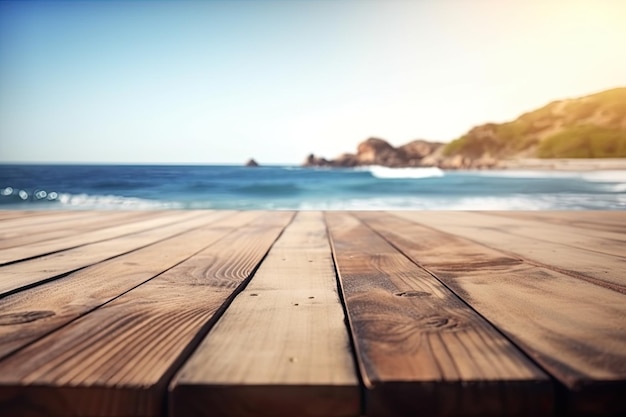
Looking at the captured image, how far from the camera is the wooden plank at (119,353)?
35 cm

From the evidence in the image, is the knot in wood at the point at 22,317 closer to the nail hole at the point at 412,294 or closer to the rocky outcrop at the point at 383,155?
the nail hole at the point at 412,294

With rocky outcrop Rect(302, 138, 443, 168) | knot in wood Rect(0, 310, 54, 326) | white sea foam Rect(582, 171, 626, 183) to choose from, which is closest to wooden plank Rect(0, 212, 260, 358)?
knot in wood Rect(0, 310, 54, 326)

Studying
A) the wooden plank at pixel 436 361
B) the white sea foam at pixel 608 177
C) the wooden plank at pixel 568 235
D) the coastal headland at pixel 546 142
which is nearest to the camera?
the wooden plank at pixel 436 361

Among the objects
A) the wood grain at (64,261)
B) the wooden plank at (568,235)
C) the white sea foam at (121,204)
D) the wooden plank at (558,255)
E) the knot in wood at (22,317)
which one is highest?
the knot in wood at (22,317)

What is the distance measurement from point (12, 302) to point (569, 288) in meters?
0.86

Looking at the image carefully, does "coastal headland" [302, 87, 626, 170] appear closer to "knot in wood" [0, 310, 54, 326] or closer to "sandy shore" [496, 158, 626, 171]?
"sandy shore" [496, 158, 626, 171]

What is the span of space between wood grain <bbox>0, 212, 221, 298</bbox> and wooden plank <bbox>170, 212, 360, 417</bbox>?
16.6 inches

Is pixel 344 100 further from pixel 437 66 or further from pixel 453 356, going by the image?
pixel 453 356

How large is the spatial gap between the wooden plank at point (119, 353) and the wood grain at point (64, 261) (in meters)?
0.11

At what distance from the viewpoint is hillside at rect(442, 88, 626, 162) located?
20750mm

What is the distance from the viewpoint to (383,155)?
34.3 metres

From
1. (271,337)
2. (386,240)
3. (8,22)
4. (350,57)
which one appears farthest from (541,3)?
(271,337)

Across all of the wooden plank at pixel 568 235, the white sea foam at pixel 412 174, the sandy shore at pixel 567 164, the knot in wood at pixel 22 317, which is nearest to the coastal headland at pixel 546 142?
the sandy shore at pixel 567 164

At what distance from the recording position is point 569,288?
71 centimetres
